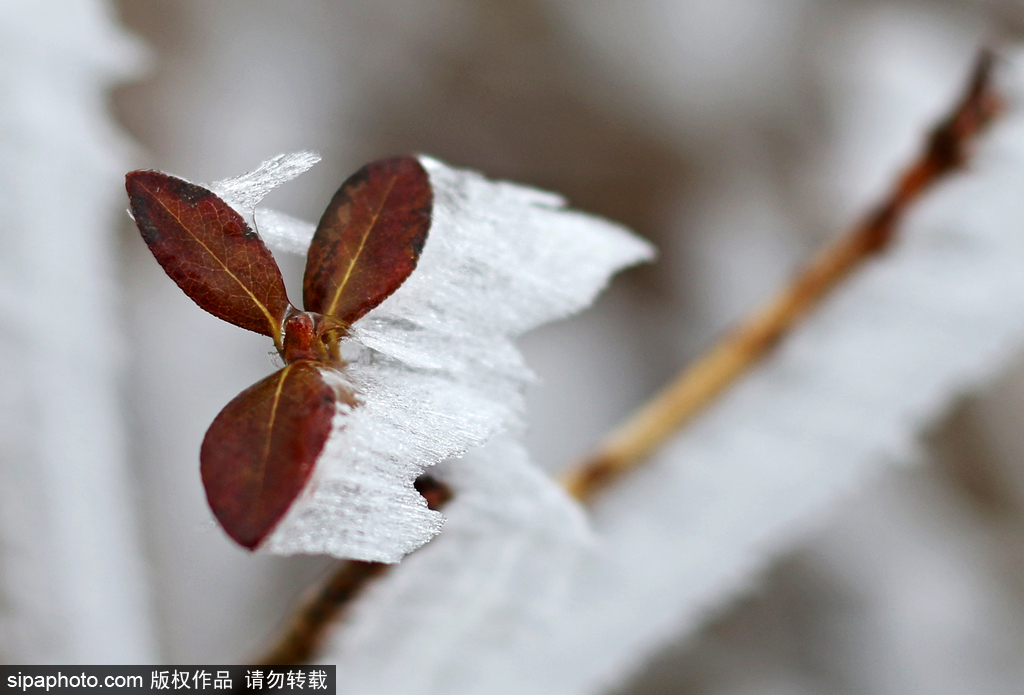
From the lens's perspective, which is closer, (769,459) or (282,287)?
(282,287)

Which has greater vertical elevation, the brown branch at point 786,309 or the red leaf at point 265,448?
the brown branch at point 786,309

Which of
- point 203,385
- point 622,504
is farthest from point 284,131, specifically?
point 622,504

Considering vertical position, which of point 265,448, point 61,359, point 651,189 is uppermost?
point 651,189

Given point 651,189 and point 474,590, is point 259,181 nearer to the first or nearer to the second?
point 474,590

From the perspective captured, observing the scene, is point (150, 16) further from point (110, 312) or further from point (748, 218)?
point (748, 218)

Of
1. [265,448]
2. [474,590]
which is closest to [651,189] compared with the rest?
[474,590]

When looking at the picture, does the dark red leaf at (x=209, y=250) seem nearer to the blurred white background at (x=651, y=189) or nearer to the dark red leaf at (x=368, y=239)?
the dark red leaf at (x=368, y=239)

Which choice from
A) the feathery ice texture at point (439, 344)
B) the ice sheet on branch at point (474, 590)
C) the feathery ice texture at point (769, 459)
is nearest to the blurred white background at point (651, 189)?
the feathery ice texture at point (769, 459)
